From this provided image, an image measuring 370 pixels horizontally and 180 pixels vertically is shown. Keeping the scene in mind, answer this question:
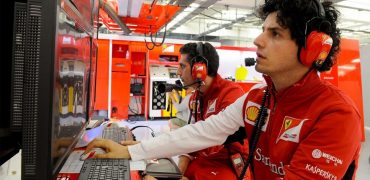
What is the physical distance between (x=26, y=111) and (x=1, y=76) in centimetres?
25

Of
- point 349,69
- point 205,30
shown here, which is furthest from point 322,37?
point 205,30

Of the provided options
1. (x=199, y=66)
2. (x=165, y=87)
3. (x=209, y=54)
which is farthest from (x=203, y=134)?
(x=165, y=87)

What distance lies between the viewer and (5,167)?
48.8 inches

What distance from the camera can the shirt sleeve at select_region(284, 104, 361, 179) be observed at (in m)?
0.97

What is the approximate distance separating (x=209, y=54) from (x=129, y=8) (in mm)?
828

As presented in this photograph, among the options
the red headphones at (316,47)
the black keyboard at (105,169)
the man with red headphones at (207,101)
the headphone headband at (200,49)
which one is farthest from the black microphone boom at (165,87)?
the red headphones at (316,47)

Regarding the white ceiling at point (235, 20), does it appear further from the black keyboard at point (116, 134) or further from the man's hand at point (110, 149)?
the man's hand at point (110, 149)

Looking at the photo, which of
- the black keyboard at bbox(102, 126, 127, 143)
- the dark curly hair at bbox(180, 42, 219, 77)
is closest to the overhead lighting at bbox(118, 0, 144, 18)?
the dark curly hair at bbox(180, 42, 219, 77)

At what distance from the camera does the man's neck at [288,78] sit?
125 centimetres

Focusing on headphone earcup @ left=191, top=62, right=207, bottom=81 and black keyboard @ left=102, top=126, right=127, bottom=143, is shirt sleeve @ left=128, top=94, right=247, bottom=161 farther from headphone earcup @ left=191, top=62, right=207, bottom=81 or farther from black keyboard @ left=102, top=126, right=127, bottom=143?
headphone earcup @ left=191, top=62, right=207, bottom=81

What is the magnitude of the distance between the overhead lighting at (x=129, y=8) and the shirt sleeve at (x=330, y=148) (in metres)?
1.78

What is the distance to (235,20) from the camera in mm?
9031

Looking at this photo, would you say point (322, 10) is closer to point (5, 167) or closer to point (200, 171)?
point (200, 171)

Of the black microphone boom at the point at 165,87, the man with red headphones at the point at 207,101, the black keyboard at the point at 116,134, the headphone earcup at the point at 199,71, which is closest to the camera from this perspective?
the black keyboard at the point at 116,134
